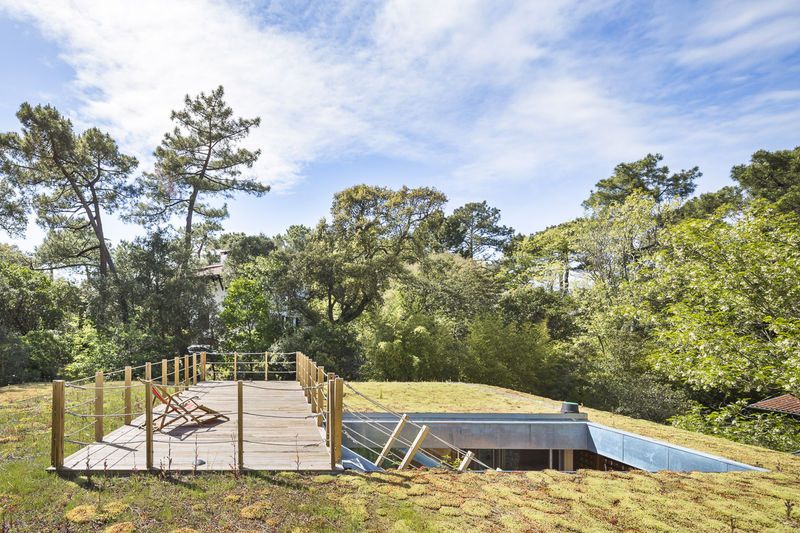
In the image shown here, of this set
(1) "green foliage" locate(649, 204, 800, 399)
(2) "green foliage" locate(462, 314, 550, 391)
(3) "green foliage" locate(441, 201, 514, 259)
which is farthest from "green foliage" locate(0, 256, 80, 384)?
(3) "green foliage" locate(441, 201, 514, 259)

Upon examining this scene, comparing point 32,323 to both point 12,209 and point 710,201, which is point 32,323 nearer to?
point 12,209

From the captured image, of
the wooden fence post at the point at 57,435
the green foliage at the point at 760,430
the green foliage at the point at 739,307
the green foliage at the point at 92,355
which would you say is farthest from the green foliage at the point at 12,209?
the green foliage at the point at 760,430

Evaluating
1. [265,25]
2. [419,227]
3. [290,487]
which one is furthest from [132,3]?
[419,227]

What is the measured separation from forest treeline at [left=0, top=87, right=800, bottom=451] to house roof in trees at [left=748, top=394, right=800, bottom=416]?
1218 mm

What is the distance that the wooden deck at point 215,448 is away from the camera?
5754 millimetres

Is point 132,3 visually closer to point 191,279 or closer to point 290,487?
point 290,487

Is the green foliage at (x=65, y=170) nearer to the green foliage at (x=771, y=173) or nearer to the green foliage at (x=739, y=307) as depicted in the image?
the green foliage at (x=739, y=307)

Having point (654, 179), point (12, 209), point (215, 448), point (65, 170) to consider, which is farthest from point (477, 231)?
point (215, 448)

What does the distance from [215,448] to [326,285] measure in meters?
15.6

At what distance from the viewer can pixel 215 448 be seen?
6.61m

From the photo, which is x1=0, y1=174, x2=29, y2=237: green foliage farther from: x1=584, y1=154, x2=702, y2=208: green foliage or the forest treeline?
x1=584, y1=154, x2=702, y2=208: green foliage

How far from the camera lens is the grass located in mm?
4469

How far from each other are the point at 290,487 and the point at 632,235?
1951 centimetres

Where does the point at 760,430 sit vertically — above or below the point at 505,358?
below
